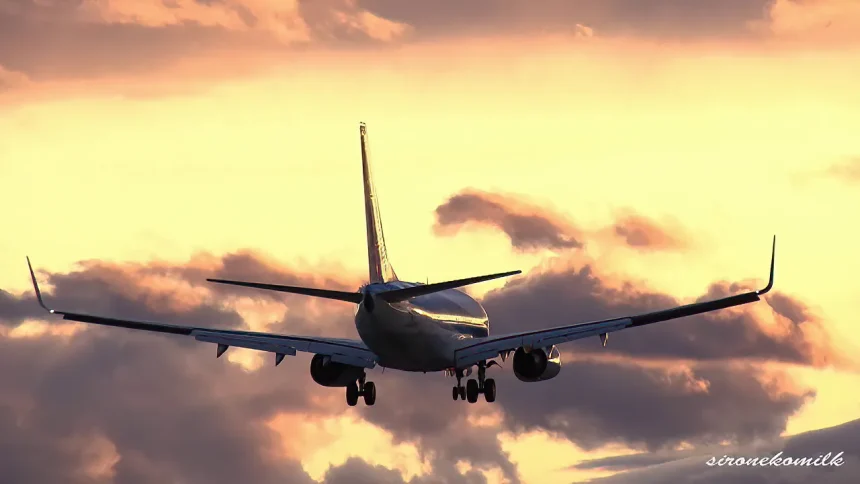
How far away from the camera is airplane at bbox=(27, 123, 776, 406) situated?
9506cm

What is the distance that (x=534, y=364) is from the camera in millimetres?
103375

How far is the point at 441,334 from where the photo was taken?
101250 millimetres

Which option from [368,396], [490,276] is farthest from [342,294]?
[368,396]

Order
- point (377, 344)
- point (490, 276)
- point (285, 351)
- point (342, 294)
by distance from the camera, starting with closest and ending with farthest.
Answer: point (490, 276) < point (342, 294) < point (377, 344) < point (285, 351)

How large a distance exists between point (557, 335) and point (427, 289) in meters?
14.6

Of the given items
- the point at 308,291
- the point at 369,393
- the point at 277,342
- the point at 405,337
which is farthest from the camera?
the point at 369,393

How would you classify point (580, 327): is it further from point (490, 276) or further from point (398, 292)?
point (490, 276)

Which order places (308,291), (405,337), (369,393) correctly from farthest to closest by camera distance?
1. (369,393)
2. (405,337)
3. (308,291)

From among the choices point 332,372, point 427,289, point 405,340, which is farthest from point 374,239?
point 427,289

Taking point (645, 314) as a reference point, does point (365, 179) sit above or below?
above

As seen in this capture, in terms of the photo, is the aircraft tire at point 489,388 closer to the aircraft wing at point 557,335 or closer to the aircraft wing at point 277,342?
the aircraft wing at point 557,335

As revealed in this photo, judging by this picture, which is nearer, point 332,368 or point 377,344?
point 377,344

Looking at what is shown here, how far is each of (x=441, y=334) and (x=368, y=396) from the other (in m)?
7.40

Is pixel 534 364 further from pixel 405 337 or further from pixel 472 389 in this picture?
pixel 405 337
